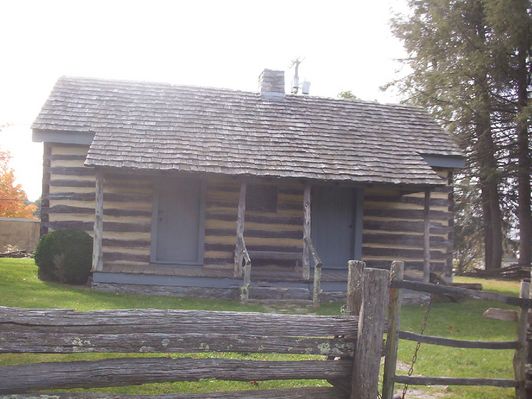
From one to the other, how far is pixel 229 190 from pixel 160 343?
1054 cm

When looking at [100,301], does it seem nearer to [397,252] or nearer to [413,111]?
[397,252]

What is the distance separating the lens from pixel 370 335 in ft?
15.4

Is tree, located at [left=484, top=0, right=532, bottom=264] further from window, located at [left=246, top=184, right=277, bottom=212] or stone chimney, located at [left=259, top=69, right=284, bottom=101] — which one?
window, located at [left=246, top=184, right=277, bottom=212]

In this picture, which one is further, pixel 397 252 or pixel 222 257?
pixel 397 252

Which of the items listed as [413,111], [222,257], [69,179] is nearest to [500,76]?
[413,111]

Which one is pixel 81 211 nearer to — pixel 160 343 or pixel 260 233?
pixel 260 233

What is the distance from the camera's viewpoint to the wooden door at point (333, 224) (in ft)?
50.5

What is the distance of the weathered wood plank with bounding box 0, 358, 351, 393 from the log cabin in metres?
7.92

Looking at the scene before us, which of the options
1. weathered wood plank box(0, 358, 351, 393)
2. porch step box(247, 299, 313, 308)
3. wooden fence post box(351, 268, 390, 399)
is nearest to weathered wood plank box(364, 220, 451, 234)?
porch step box(247, 299, 313, 308)

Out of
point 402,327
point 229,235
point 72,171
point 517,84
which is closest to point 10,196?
point 72,171

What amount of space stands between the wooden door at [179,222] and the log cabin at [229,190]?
0.08 feet

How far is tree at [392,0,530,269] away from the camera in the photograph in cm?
2266

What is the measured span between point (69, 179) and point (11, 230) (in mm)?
16559

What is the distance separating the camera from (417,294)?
1432 cm
